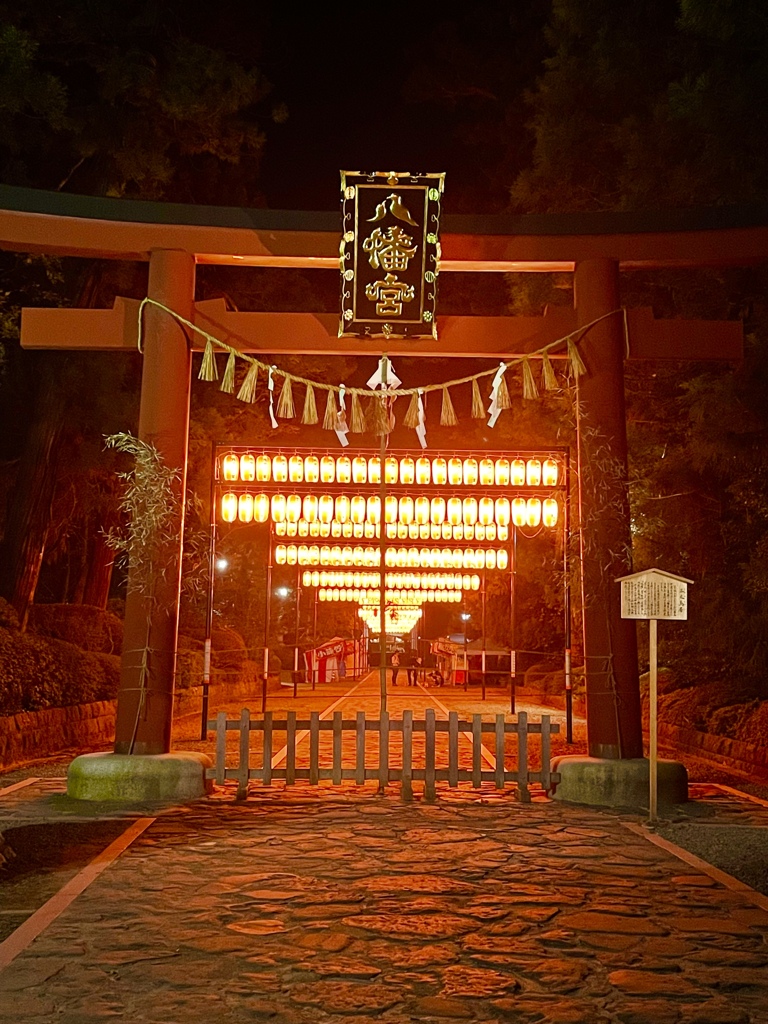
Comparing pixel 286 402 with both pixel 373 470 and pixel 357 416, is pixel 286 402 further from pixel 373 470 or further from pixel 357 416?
pixel 373 470

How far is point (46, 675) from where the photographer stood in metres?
15.5

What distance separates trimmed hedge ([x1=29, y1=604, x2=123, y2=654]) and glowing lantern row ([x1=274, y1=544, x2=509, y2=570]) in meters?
5.89

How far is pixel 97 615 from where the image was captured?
821 inches

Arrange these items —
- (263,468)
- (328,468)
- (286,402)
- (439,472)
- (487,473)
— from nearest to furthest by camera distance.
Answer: (286,402)
(263,468)
(328,468)
(487,473)
(439,472)

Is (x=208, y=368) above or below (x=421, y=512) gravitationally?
above

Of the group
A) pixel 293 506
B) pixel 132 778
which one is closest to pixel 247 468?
pixel 293 506

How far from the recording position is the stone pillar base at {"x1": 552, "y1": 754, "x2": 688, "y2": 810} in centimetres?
1012

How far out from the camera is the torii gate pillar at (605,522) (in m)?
10.4

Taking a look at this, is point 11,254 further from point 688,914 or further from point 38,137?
point 688,914

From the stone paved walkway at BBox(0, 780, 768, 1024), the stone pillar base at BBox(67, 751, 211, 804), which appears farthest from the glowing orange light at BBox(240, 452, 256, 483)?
the stone paved walkway at BBox(0, 780, 768, 1024)

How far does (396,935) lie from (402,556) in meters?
22.4

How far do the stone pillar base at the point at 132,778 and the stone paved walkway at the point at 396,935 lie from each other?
1356mm

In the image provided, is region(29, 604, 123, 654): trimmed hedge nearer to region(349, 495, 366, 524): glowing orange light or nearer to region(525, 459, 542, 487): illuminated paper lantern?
region(349, 495, 366, 524): glowing orange light

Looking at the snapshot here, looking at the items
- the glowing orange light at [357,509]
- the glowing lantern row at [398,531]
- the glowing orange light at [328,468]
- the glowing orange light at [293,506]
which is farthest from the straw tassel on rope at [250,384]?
the glowing lantern row at [398,531]
